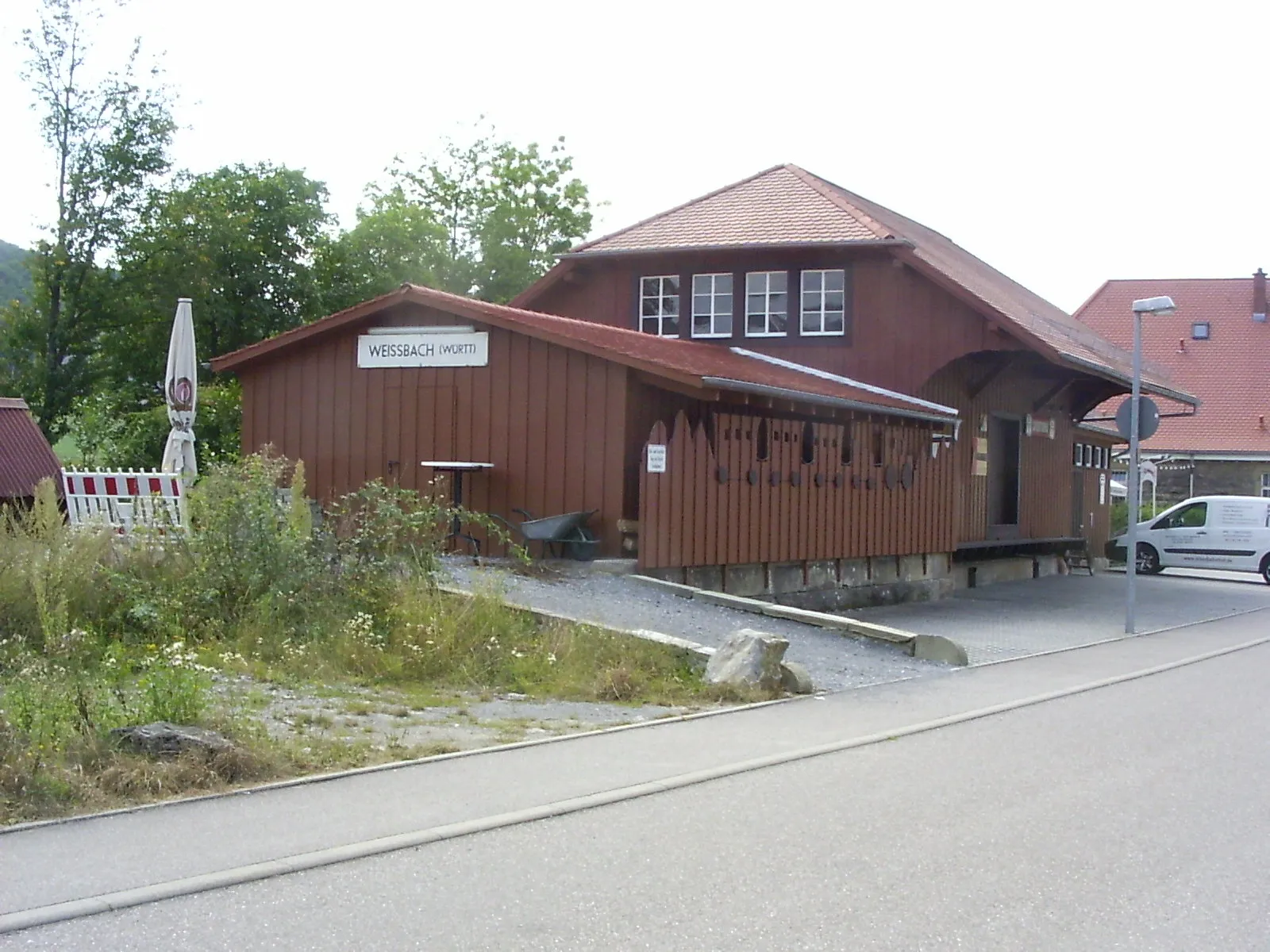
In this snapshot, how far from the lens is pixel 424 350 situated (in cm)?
1822

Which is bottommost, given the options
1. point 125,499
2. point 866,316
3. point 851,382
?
point 125,499

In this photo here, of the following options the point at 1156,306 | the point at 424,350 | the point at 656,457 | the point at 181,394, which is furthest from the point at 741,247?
the point at 181,394

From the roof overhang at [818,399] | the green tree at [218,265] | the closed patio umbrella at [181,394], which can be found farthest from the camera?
the green tree at [218,265]

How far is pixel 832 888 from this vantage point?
6.02 metres

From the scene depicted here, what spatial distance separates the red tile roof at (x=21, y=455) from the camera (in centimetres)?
2106

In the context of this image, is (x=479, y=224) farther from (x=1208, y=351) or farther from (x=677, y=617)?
(x=677, y=617)

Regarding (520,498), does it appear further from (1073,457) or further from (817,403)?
(1073,457)

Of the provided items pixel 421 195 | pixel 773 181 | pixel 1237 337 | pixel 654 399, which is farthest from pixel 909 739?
pixel 421 195

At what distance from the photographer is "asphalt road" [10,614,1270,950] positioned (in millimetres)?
5348

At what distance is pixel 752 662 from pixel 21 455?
14337mm

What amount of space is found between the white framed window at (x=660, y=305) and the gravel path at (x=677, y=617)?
11.3m

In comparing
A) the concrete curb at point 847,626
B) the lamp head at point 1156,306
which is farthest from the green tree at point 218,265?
the lamp head at point 1156,306

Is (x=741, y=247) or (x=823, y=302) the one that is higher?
(x=741, y=247)

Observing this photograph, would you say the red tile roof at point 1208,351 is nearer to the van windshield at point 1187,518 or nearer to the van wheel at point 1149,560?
the van windshield at point 1187,518
